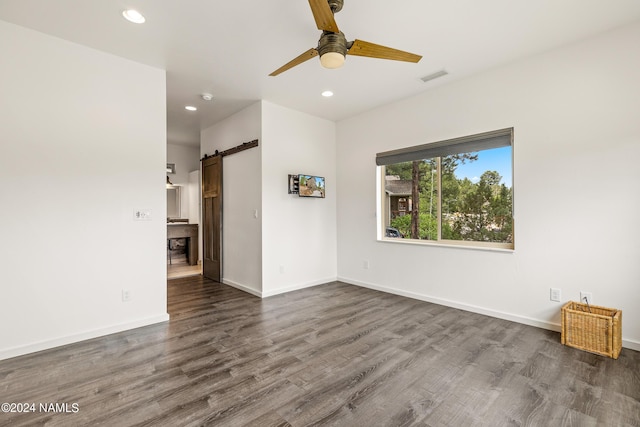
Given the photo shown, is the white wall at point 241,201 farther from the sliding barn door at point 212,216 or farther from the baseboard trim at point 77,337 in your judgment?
the baseboard trim at point 77,337

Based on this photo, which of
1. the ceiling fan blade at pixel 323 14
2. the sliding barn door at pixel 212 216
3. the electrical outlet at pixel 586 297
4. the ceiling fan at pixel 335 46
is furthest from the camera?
the sliding barn door at pixel 212 216

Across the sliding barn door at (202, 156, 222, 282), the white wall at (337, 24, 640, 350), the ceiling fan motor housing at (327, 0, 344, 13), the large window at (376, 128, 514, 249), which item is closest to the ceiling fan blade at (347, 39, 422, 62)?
the ceiling fan motor housing at (327, 0, 344, 13)

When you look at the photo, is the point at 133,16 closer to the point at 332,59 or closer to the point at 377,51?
the point at 332,59

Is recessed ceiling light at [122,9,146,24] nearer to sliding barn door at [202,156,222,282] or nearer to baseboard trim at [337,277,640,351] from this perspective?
sliding barn door at [202,156,222,282]

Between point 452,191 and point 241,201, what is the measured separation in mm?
3119

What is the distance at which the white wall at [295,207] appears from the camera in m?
4.32

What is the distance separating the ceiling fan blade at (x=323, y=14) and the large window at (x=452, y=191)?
2.38m

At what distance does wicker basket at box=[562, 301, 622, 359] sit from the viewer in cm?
242

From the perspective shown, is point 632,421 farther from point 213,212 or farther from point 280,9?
point 213,212

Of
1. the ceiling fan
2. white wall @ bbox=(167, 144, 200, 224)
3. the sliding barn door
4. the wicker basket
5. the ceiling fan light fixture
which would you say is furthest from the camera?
white wall @ bbox=(167, 144, 200, 224)

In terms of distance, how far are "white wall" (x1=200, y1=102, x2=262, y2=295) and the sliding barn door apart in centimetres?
10

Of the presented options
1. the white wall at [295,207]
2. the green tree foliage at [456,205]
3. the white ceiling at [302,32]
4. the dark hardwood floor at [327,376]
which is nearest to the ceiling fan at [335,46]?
the white ceiling at [302,32]

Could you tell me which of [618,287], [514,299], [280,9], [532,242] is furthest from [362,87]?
[618,287]

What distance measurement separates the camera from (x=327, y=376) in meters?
2.19
